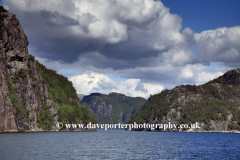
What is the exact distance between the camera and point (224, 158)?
61812 mm

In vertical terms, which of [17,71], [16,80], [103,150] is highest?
[17,71]

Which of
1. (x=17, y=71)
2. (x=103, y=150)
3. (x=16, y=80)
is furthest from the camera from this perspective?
(x=17, y=71)

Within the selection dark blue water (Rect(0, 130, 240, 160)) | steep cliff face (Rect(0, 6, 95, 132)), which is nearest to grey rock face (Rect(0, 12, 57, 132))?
steep cliff face (Rect(0, 6, 95, 132))

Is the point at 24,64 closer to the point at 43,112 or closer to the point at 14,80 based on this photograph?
the point at 14,80

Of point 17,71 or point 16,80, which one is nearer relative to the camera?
point 16,80

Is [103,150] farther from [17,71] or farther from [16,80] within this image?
[17,71]

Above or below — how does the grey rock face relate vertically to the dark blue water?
above

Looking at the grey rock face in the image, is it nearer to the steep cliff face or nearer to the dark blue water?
the steep cliff face

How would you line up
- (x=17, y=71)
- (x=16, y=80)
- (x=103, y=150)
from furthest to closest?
(x=17, y=71) < (x=16, y=80) < (x=103, y=150)

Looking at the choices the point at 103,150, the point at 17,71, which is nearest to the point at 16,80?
the point at 17,71

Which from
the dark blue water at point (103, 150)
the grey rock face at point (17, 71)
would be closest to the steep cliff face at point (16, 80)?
the grey rock face at point (17, 71)

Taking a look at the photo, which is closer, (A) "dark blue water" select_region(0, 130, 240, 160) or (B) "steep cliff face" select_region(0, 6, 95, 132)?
(A) "dark blue water" select_region(0, 130, 240, 160)

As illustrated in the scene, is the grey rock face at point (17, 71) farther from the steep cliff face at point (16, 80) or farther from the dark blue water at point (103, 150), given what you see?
the dark blue water at point (103, 150)

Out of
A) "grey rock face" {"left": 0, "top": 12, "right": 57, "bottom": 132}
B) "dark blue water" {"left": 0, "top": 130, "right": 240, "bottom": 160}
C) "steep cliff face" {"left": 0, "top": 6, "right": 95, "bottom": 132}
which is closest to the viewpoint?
"dark blue water" {"left": 0, "top": 130, "right": 240, "bottom": 160}
